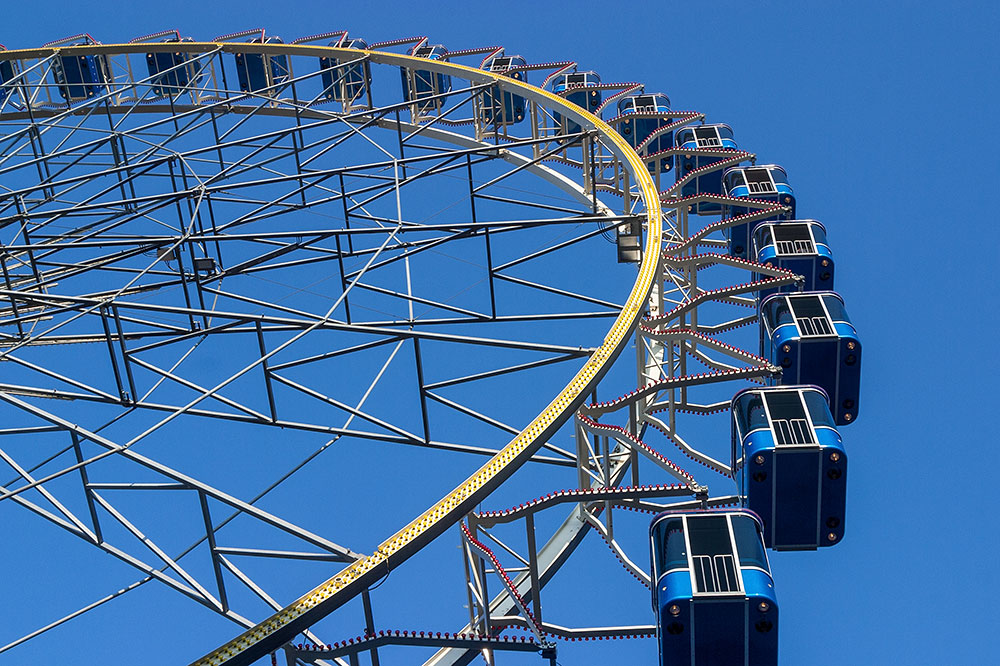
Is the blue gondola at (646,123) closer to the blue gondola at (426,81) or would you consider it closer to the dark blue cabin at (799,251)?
the blue gondola at (426,81)

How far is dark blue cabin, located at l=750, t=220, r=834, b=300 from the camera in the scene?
1385 inches

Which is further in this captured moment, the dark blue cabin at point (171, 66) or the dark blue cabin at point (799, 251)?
the dark blue cabin at point (171, 66)

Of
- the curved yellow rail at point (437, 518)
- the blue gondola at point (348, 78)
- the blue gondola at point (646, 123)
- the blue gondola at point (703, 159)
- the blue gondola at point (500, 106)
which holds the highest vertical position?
the blue gondola at point (348, 78)

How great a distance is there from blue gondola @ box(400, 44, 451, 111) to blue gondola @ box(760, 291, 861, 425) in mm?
26246

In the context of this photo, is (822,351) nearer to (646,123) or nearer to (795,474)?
(795,474)

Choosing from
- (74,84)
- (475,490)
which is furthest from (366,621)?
(74,84)

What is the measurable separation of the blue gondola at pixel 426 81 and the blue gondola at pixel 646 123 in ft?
27.3

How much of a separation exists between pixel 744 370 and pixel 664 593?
808 centimetres

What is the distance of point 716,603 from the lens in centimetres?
2212

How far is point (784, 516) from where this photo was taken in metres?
25.9

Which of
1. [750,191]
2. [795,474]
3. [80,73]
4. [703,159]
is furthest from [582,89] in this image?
[795,474]

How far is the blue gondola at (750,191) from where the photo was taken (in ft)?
129

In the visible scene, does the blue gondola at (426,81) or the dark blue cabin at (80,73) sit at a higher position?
the dark blue cabin at (80,73)

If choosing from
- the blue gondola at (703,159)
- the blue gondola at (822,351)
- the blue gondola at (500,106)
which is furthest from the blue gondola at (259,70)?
the blue gondola at (822,351)
